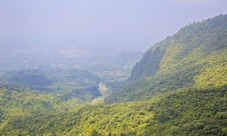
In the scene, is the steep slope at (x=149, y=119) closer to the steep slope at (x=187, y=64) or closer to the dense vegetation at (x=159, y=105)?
the dense vegetation at (x=159, y=105)

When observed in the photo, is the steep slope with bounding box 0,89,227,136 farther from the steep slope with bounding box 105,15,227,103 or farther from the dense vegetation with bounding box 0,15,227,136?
the steep slope with bounding box 105,15,227,103

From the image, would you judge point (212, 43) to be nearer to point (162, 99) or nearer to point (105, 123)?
point (162, 99)

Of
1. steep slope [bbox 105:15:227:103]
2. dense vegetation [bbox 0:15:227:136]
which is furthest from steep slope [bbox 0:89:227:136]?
steep slope [bbox 105:15:227:103]

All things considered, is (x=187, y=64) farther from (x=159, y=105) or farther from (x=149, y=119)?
(x=149, y=119)

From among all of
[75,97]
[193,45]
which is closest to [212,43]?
[193,45]

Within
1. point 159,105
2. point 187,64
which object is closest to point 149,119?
point 159,105

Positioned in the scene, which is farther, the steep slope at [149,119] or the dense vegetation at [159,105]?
the dense vegetation at [159,105]

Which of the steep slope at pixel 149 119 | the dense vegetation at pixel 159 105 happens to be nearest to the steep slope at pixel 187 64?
the dense vegetation at pixel 159 105
